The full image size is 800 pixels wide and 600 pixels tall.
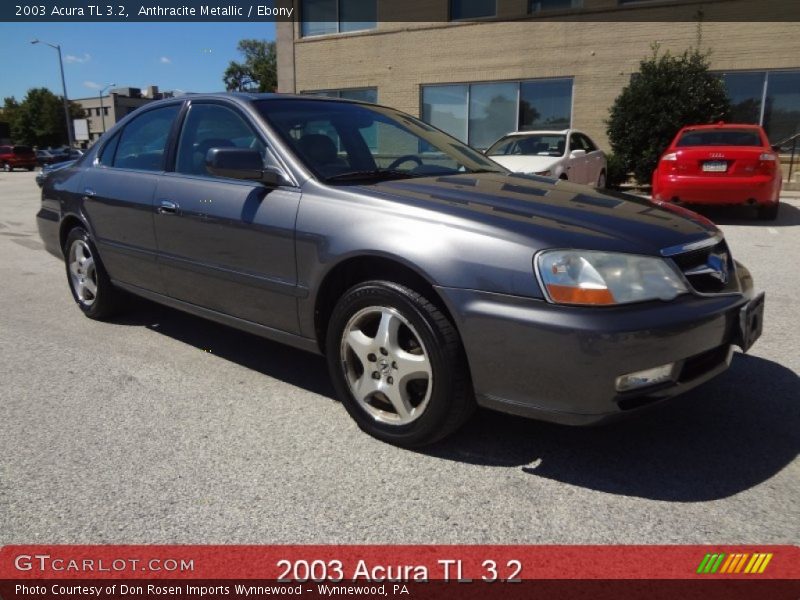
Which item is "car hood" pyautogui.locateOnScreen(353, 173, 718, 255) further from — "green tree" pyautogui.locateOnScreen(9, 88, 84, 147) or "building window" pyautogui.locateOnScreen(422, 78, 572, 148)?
"green tree" pyautogui.locateOnScreen(9, 88, 84, 147)

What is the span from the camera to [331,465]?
266 centimetres

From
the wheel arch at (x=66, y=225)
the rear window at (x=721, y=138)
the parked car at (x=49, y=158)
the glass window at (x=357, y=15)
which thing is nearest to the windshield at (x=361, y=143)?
the wheel arch at (x=66, y=225)

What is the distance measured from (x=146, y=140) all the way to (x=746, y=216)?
9954 millimetres

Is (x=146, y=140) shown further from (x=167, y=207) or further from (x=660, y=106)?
(x=660, y=106)

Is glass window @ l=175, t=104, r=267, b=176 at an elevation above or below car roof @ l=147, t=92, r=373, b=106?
below

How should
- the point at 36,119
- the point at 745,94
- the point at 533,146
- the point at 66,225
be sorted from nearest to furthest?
the point at 66,225, the point at 533,146, the point at 745,94, the point at 36,119

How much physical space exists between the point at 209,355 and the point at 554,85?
15146 mm

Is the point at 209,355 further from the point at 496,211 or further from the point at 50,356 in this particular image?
the point at 496,211

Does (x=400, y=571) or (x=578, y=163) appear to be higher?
(x=578, y=163)

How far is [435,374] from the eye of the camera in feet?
8.46

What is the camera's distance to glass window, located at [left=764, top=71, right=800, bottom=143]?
14703 mm

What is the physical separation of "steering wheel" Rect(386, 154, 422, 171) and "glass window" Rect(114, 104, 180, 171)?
1476 mm

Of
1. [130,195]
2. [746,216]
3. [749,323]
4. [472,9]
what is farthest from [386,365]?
[472,9]

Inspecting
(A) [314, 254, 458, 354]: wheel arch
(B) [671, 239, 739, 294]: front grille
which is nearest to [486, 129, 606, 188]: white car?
(B) [671, 239, 739, 294]: front grille
